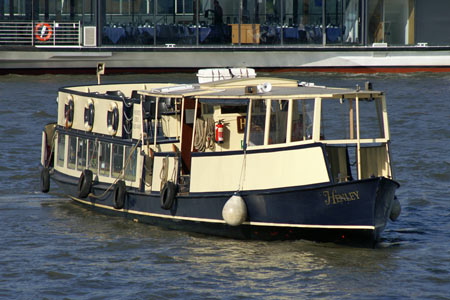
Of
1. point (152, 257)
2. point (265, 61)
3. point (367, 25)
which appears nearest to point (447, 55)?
point (367, 25)

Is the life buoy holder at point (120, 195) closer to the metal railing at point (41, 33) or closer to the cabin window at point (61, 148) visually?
the cabin window at point (61, 148)

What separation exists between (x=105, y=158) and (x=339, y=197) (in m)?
5.47

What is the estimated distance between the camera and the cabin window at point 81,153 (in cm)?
1828

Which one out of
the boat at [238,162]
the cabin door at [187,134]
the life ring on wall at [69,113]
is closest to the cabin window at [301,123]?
the boat at [238,162]

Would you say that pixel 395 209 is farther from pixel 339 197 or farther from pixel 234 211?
pixel 234 211

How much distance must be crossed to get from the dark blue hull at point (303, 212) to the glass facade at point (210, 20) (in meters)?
24.1

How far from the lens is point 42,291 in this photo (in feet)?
42.8

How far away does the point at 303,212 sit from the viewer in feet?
47.0

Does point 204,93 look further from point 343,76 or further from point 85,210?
point 343,76

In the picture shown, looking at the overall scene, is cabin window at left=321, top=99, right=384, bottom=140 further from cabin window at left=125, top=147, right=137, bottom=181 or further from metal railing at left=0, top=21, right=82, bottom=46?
metal railing at left=0, top=21, right=82, bottom=46

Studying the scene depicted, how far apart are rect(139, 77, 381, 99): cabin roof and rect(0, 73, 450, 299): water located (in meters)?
2.40

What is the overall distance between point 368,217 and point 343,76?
80.2 feet

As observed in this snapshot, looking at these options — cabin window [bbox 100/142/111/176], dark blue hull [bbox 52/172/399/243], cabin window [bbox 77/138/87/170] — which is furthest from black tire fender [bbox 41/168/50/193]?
dark blue hull [bbox 52/172/399/243]

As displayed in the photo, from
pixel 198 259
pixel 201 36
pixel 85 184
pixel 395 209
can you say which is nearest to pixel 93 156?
pixel 85 184
